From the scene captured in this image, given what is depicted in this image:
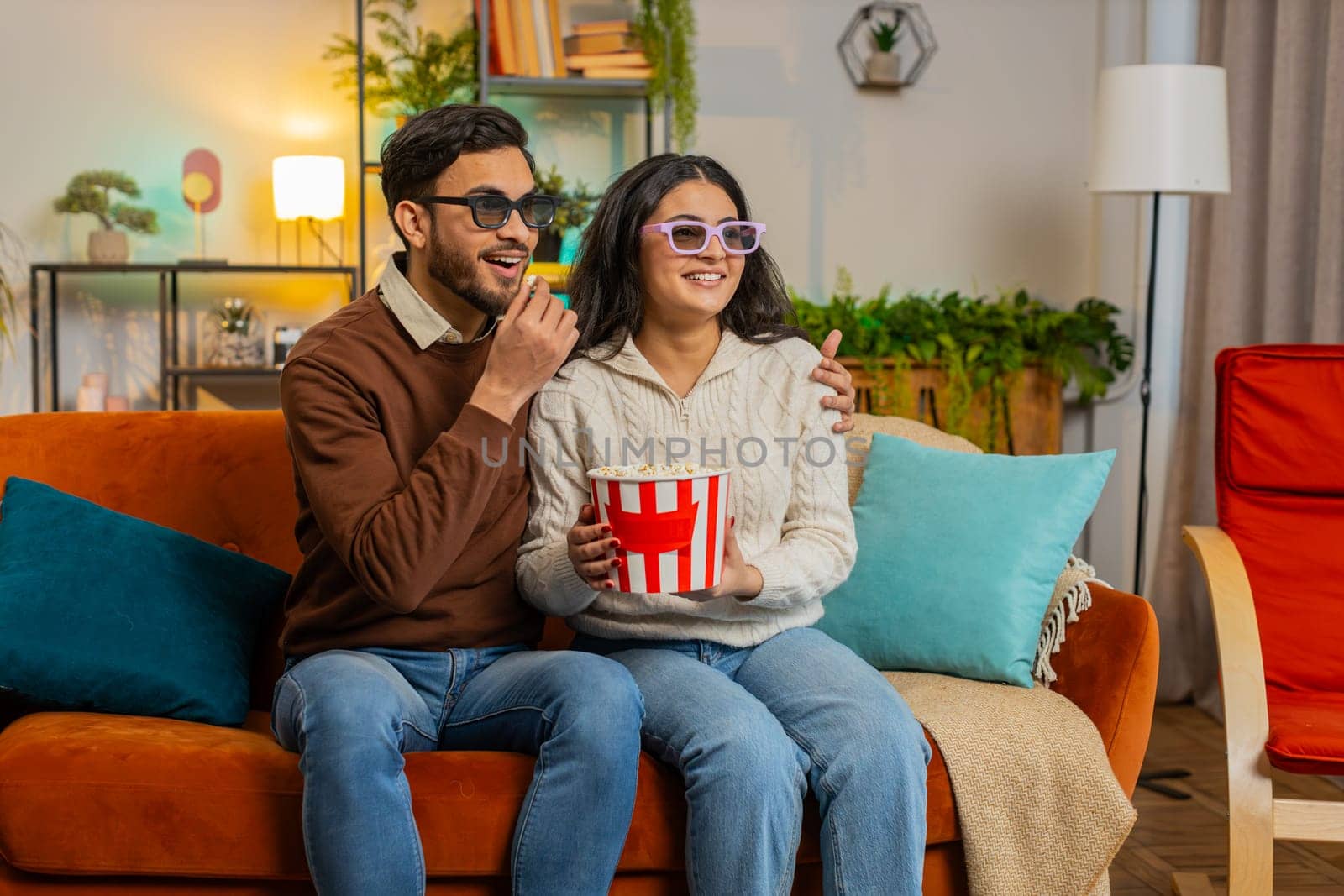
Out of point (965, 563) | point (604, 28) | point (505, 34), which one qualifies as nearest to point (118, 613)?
point (965, 563)

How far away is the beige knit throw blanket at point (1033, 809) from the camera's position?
5.91 ft

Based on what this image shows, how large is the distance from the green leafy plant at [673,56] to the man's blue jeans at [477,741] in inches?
103

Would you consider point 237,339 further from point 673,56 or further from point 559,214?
point 673,56

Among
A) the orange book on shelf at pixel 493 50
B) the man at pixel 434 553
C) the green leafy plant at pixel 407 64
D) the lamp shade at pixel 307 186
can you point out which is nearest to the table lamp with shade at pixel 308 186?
the lamp shade at pixel 307 186

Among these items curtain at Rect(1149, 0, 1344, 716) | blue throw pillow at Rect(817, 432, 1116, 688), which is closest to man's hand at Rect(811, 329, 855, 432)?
blue throw pillow at Rect(817, 432, 1116, 688)

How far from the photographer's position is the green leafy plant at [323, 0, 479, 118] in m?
4.14

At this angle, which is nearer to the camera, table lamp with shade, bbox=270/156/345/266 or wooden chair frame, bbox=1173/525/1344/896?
wooden chair frame, bbox=1173/525/1344/896

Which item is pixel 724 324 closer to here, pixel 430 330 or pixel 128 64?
pixel 430 330

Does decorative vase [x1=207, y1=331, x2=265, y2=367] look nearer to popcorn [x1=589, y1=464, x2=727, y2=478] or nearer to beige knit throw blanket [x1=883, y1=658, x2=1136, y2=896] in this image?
popcorn [x1=589, y1=464, x2=727, y2=478]

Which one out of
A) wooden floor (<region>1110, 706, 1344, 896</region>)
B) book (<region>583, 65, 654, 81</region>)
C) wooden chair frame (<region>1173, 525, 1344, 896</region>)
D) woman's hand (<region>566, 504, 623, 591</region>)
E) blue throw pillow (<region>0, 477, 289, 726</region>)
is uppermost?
book (<region>583, 65, 654, 81</region>)

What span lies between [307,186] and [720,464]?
8.52ft

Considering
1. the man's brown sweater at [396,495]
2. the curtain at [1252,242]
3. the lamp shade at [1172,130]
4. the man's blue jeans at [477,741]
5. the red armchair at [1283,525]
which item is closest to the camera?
the man's blue jeans at [477,741]

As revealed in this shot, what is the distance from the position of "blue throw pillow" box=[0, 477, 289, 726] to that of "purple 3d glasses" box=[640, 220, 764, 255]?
2.98 feet

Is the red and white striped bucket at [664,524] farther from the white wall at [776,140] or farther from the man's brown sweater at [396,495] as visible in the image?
the white wall at [776,140]
